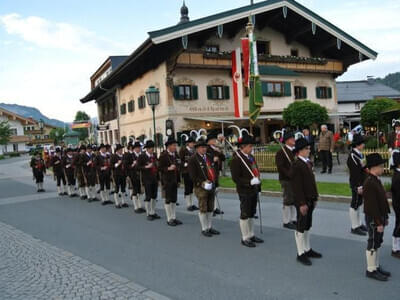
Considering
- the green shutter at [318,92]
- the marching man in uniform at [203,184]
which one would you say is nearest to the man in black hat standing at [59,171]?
the marching man in uniform at [203,184]

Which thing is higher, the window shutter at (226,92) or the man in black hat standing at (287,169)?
the window shutter at (226,92)

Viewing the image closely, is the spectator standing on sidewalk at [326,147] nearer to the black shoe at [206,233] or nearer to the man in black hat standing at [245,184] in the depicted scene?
the black shoe at [206,233]

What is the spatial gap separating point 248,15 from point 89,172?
51.9 ft

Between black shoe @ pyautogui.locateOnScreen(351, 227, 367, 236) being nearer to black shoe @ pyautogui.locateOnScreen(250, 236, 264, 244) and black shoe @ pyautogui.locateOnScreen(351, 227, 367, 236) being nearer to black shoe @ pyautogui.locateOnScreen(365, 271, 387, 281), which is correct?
black shoe @ pyautogui.locateOnScreen(250, 236, 264, 244)

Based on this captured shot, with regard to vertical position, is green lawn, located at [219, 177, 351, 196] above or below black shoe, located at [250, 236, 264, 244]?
above

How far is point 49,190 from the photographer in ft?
55.2

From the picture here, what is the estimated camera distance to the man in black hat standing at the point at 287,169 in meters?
7.18

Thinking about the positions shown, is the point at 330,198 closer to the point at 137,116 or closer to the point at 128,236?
the point at 128,236

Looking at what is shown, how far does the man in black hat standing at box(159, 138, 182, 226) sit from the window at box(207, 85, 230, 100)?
15.9 metres

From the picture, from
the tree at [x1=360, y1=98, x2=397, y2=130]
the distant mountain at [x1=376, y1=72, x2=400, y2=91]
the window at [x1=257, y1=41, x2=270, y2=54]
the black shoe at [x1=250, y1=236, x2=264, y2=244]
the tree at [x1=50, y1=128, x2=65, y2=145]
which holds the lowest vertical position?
the black shoe at [x1=250, y1=236, x2=264, y2=244]

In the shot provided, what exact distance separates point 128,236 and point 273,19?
2242 centimetres

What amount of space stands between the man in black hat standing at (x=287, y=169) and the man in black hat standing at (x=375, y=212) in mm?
2289

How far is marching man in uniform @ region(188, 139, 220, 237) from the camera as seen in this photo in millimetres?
7387

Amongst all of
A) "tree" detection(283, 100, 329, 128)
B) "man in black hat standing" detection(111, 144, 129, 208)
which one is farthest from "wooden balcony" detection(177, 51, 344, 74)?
"man in black hat standing" detection(111, 144, 129, 208)
